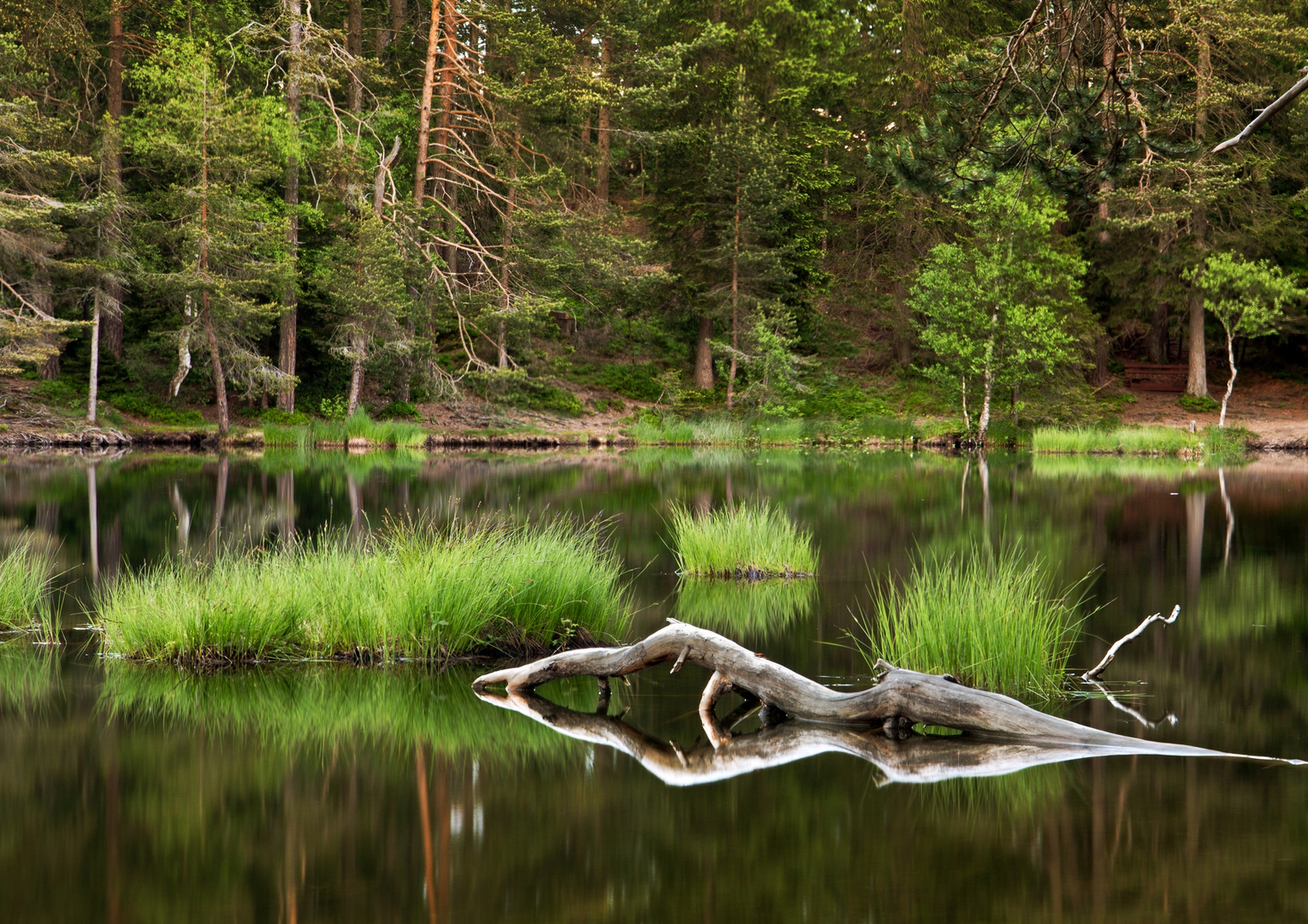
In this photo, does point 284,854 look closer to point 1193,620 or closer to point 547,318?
point 1193,620

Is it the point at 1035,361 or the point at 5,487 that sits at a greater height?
the point at 1035,361

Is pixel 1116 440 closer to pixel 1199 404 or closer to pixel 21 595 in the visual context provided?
pixel 1199 404

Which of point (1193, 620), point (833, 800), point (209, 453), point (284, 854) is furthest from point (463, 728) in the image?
point (209, 453)

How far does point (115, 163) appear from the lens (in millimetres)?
31375

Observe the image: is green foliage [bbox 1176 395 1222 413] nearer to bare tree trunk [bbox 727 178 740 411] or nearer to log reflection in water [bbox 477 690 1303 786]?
bare tree trunk [bbox 727 178 740 411]

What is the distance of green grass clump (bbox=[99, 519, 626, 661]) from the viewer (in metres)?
7.75

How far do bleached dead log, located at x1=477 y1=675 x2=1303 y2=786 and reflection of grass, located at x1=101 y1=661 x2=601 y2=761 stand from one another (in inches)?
18.0

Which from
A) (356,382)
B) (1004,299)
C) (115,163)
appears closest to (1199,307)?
(1004,299)

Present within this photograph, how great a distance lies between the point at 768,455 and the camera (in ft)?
109

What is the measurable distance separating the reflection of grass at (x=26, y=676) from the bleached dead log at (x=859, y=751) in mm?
3321

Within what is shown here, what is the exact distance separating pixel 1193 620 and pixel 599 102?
91.6ft

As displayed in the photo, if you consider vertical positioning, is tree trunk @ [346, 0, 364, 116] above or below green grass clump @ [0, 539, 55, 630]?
above

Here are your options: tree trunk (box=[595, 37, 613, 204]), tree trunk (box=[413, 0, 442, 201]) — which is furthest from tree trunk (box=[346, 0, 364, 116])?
tree trunk (box=[595, 37, 613, 204])

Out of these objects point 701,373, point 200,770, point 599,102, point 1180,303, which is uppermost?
point 599,102
